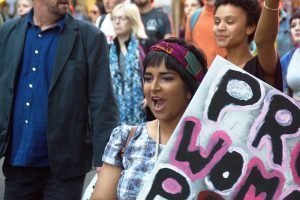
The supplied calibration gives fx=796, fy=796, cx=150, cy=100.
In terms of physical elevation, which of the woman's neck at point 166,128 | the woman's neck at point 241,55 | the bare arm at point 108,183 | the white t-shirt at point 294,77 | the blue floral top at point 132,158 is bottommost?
the bare arm at point 108,183

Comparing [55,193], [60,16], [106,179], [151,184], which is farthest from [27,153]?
[151,184]

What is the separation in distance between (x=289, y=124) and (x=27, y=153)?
5.90 ft

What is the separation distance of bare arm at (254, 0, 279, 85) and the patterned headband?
347 millimetres

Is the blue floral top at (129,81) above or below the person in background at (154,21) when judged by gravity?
below

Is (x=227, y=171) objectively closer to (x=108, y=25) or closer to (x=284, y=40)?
(x=108, y=25)

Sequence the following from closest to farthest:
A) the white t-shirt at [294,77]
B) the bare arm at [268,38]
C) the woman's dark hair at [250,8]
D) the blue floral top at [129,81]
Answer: the bare arm at [268,38] → the woman's dark hair at [250,8] → the white t-shirt at [294,77] → the blue floral top at [129,81]

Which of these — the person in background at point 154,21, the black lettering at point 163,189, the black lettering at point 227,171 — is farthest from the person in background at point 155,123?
the person in background at point 154,21

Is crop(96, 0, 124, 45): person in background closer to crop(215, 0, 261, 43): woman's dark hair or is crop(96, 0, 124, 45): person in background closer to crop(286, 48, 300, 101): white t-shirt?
crop(286, 48, 300, 101): white t-shirt

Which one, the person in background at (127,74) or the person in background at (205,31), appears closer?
the person in background at (205,31)

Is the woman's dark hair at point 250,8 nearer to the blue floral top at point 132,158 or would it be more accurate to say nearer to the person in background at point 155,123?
the person in background at point 155,123

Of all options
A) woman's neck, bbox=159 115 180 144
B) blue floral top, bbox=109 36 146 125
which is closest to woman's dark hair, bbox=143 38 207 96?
woman's neck, bbox=159 115 180 144

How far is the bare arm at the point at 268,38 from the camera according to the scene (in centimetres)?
346

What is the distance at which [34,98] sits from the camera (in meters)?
4.33

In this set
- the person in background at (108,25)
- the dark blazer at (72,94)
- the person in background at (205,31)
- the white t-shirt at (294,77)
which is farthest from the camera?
the person in background at (108,25)
